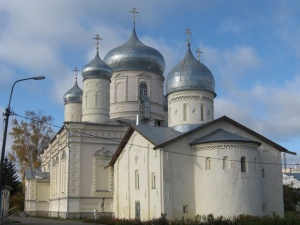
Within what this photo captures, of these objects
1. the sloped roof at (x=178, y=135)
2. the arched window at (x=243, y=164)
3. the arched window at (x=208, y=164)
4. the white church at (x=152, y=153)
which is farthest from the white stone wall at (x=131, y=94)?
the arched window at (x=243, y=164)

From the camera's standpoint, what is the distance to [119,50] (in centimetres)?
3503

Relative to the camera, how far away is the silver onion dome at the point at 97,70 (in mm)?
32125

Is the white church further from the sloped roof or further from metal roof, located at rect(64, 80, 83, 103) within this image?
metal roof, located at rect(64, 80, 83, 103)

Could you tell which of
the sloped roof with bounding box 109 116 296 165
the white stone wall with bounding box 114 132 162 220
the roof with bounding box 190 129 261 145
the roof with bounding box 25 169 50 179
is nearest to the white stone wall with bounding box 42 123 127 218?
the white stone wall with bounding box 114 132 162 220

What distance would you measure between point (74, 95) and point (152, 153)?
17237 mm

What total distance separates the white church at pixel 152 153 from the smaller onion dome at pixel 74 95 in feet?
15.9

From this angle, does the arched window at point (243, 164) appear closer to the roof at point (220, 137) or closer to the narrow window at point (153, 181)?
the roof at point (220, 137)

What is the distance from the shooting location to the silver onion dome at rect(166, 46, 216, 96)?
88.1ft

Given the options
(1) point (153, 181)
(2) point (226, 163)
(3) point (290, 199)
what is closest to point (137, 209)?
(1) point (153, 181)

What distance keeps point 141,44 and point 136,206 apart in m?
14.7

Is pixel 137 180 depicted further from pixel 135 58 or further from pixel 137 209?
pixel 135 58

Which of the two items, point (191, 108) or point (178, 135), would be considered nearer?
point (178, 135)

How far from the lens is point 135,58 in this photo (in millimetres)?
34344

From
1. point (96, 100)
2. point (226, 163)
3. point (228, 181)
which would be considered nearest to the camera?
point (228, 181)
